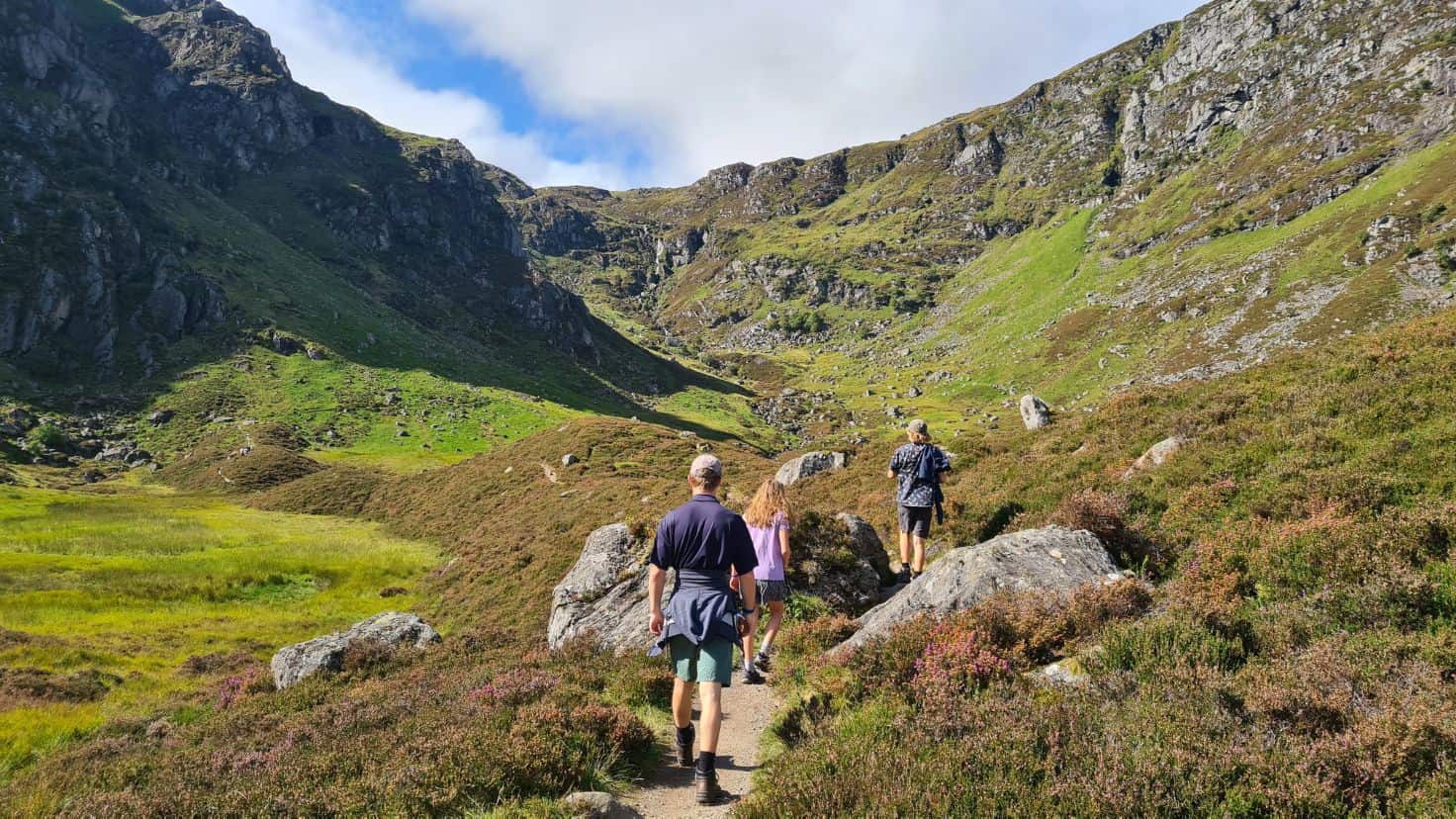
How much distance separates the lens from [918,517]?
13.9 metres

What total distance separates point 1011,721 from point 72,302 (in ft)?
460

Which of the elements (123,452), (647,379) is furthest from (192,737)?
(647,379)

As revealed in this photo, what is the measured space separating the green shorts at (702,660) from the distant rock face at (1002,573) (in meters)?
2.92

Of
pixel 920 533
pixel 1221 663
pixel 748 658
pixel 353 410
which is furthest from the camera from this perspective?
pixel 353 410

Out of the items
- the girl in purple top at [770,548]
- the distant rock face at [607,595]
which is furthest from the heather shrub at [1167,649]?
the distant rock face at [607,595]

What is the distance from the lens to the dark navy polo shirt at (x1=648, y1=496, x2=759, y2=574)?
24.0ft

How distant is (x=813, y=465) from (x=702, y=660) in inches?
881

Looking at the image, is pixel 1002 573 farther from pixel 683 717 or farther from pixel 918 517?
pixel 683 717

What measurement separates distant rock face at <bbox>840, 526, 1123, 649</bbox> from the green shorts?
292 centimetres

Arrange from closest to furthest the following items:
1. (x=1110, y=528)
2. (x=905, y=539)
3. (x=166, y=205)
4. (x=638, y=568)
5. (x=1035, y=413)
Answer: (x=1110, y=528) → (x=905, y=539) → (x=638, y=568) → (x=1035, y=413) → (x=166, y=205)

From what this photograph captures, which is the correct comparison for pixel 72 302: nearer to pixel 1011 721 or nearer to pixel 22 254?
pixel 22 254

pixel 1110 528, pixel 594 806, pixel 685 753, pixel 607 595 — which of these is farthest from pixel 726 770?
pixel 607 595

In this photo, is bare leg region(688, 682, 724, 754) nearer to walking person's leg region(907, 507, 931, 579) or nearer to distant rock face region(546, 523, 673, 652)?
distant rock face region(546, 523, 673, 652)

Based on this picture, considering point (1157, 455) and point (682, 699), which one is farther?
point (1157, 455)
